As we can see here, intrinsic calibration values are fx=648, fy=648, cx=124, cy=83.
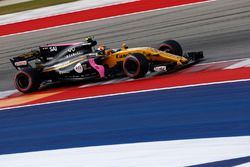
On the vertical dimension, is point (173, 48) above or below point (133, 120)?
above

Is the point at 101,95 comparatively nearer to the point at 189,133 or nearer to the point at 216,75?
the point at 216,75

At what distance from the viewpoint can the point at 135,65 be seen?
11.5 m

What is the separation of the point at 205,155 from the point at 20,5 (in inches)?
918

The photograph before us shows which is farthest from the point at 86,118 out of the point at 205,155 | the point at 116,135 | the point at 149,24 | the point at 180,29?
the point at 149,24

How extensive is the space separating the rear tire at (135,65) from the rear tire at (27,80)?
196 centimetres

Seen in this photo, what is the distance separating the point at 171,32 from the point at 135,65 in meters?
4.95

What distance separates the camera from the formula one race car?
1161 centimetres

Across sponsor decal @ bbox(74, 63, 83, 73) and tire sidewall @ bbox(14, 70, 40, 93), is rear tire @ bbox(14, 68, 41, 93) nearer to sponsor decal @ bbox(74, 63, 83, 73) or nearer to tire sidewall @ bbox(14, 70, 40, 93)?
tire sidewall @ bbox(14, 70, 40, 93)

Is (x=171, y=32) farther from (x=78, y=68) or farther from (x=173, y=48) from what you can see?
(x=78, y=68)

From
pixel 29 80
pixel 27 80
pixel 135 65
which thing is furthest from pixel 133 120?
pixel 27 80

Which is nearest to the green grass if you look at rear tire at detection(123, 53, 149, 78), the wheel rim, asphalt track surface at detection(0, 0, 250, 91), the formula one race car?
asphalt track surface at detection(0, 0, 250, 91)

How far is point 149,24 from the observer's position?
18.3 metres

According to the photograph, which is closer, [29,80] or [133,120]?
[133,120]

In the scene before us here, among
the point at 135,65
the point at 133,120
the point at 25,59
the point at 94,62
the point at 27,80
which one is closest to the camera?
the point at 133,120
